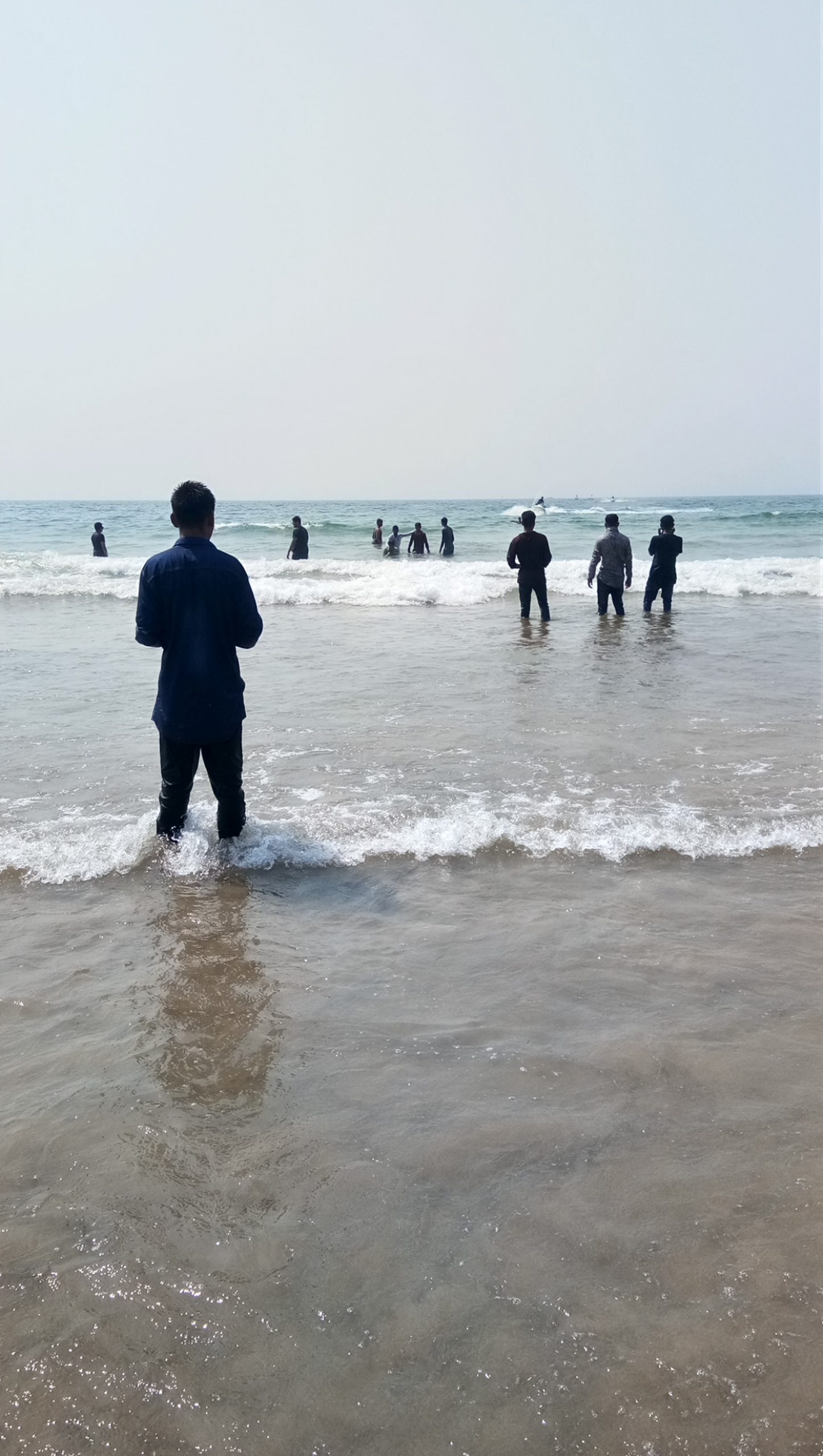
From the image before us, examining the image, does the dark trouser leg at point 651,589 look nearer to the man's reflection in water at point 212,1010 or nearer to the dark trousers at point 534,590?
the dark trousers at point 534,590

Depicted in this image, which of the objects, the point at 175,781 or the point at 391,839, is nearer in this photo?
the point at 175,781

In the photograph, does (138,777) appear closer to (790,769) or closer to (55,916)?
(55,916)

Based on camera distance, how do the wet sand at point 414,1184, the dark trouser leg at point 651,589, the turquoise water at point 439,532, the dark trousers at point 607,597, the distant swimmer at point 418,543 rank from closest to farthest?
the wet sand at point 414,1184, the dark trousers at point 607,597, the dark trouser leg at point 651,589, the distant swimmer at point 418,543, the turquoise water at point 439,532

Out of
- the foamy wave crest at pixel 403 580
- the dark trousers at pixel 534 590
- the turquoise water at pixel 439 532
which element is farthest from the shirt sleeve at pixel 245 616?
the turquoise water at pixel 439 532

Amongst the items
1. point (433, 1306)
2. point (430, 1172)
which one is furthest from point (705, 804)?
point (433, 1306)

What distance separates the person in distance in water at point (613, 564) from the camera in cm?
1326

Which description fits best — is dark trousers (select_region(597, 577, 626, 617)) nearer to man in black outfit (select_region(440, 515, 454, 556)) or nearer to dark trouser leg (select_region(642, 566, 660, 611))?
dark trouser leg (select_region(642, 566, 660, 611))

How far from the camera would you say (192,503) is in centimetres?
422

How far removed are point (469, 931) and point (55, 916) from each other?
1.79 m

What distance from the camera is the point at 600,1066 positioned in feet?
8.55

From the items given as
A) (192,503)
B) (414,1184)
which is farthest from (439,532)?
(414,1184)

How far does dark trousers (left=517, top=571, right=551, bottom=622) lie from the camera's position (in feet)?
43.3

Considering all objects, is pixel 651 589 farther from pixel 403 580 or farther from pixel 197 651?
pixel 197 651

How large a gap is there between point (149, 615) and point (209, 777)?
887 millimetres
